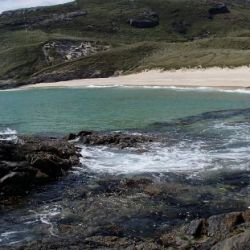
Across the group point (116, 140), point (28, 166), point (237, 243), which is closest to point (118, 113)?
point (116, 140)

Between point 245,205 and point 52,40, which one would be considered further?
point 52,40

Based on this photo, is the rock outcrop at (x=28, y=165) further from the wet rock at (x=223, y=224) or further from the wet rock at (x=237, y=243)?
the wet rock at (x=237, y=243)

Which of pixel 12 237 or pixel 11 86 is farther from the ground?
pixel 12 237

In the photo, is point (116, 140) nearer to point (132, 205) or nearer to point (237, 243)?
point (132, 205)

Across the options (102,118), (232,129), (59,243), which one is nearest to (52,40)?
(102,118)

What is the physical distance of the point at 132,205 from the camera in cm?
1978

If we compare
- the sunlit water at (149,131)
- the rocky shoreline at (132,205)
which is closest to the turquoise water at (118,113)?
the sunlit water at (149,131)

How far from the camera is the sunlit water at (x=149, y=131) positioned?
20.6 metres

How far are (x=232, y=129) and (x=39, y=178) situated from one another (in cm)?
2035

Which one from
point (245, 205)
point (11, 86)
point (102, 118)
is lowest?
point (11, 86)

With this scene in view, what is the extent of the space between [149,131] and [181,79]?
59.8 m

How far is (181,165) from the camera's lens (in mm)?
26875

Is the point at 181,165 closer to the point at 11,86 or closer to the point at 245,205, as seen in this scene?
the point at 245,205

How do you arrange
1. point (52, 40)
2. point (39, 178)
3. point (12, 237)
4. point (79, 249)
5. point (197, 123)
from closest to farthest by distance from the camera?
point (79, 249)
point (12, 237)
point (39, 178)
point (197, 123)
point (52, 40)
